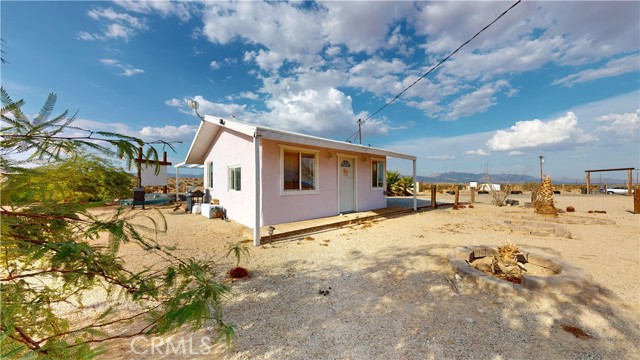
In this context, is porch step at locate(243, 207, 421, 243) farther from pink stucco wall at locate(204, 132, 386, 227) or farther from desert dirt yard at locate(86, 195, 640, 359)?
desert dirt yard at locate(86, 195, 640, 359)

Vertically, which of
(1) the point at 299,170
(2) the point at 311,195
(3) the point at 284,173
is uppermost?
(1) the point at 299,170

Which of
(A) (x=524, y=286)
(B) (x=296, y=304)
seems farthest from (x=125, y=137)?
(A) (x=524, y=286)

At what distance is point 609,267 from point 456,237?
2610 millimetres

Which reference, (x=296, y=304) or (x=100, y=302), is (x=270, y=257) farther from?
(x=100, y=302)

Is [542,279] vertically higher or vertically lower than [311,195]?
lower

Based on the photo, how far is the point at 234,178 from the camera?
8594 millimetres

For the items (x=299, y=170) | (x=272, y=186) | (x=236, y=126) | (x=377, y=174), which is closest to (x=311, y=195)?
(x=299, y=170)

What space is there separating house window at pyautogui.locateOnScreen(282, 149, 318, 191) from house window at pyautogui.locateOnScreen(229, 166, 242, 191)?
1.85m

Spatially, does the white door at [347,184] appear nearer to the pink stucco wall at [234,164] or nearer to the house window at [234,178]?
the pink stucco wall at [234,164]

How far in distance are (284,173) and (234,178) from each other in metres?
2.33

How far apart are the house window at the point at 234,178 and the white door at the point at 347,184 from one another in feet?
12.0

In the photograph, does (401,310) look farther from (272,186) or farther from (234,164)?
(234,164)

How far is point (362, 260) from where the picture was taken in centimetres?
467

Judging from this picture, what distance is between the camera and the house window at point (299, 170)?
750cm
